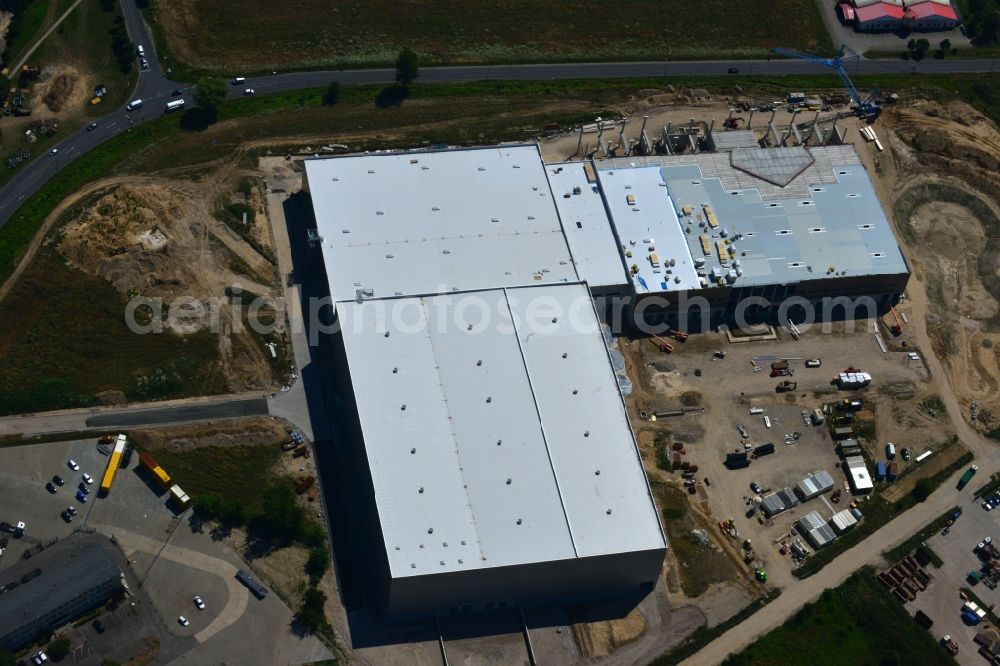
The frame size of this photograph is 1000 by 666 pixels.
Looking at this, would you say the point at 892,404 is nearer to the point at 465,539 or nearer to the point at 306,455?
the point at 465,539

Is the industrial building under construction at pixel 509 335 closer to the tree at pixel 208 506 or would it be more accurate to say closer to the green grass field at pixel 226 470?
the green grass field at pixel 226 470

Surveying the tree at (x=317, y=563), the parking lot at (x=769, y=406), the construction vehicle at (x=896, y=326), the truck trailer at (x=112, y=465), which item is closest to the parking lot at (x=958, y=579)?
the parking lot at (x=769, y=406)

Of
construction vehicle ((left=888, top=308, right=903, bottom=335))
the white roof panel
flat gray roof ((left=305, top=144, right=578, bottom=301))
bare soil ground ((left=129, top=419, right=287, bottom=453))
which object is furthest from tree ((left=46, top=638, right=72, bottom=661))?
construction vehicle ((left=888, top=308, right=903, bottom=335))

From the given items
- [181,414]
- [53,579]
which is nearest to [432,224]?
[181,414]

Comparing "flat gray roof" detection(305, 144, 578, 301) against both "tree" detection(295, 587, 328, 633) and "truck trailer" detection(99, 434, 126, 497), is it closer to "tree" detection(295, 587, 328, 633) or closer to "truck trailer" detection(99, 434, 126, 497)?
"truck trailer" detection(99, 434, 126, 497)

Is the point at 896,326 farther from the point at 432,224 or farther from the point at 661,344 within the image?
the point at 432,224

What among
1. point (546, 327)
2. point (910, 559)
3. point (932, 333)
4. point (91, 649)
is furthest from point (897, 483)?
point (91, 649)
